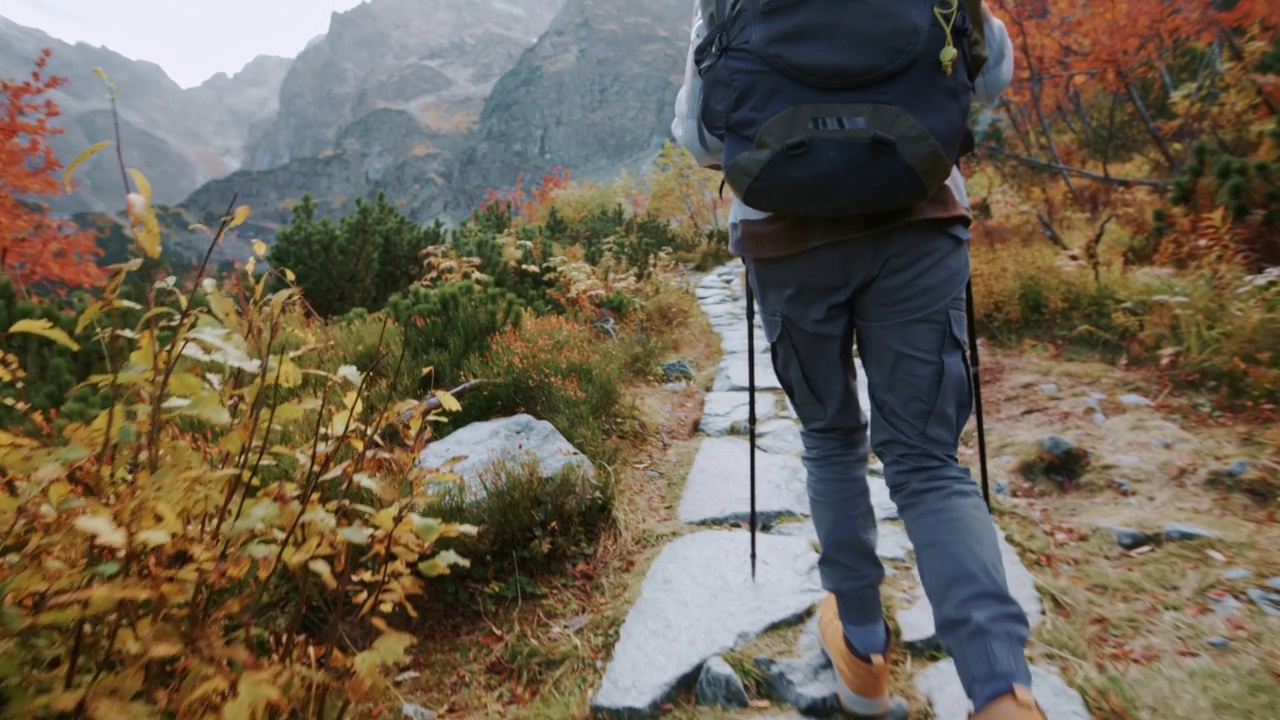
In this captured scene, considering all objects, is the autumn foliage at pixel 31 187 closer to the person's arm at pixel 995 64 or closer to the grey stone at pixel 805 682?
the grey stone at pixel 805 682

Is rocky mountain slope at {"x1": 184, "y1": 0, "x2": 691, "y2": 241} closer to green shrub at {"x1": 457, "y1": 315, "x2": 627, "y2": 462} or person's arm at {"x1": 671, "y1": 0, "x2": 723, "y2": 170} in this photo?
green shrub at {"x1": 457, "y1": 315, "x2": 627, "y2": 462}

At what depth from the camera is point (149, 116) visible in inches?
3135

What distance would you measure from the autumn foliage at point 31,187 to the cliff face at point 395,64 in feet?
288

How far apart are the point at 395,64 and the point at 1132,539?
384 ft

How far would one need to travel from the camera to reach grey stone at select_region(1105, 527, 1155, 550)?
2133mm

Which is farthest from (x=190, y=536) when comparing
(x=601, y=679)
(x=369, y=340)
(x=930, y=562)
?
(x=369, y=340)

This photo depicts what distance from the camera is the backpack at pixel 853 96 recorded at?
1156 millimetres

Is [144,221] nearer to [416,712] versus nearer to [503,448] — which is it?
[416,712]

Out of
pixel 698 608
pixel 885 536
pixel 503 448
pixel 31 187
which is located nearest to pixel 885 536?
pixel 885 536

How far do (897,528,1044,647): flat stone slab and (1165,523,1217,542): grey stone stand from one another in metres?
0.52

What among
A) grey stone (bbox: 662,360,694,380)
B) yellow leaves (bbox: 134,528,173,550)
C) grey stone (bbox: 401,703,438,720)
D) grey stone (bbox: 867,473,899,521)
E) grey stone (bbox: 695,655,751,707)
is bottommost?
grey stone (bbox: 401,703,438,720)

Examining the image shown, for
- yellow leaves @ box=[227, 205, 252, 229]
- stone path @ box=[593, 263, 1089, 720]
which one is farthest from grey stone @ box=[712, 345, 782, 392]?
yellow leaves @ box=[227, 205, 252, 229]

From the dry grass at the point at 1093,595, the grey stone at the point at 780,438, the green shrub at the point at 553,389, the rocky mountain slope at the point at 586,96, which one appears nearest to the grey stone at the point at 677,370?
the green shrub at the point at 553,389

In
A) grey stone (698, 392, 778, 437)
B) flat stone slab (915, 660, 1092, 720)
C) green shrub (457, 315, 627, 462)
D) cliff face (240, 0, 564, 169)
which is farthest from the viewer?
cliff face (240, 0, 564, 169)
